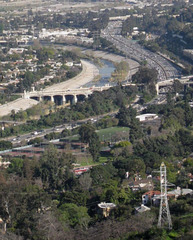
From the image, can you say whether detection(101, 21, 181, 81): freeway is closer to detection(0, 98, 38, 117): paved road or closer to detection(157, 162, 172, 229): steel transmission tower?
detection(0, 98, 38, 117): paved road

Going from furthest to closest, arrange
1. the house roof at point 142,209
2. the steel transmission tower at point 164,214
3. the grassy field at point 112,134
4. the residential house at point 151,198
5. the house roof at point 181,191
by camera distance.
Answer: the grassy field at point 112,134, the house roof at point 181,191, the residential house at point 151,198, the house roof at point 142,209, the steel transmission tower at point 164,214

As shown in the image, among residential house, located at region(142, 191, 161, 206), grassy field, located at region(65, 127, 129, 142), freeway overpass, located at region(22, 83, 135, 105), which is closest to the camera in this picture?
residential house, located at region(142, 191, 161, 206)

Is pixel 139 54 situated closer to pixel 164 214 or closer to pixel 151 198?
pixel 151 198

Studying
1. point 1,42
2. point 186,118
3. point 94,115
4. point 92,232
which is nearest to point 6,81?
point 94,115

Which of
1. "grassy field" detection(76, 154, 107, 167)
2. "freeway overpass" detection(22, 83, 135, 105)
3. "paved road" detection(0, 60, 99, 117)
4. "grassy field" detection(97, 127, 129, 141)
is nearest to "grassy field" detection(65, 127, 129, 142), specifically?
"grassy field" detection(97, 127, 129, 141)

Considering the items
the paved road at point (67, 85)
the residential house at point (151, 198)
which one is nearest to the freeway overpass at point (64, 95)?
the paved road at point (67, 85)

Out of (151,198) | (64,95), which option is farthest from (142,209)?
(64,95)

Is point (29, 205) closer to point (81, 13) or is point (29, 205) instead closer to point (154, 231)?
point (154, 231)

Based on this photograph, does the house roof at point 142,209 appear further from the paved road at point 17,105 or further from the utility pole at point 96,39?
the utility pole at point 96,39
